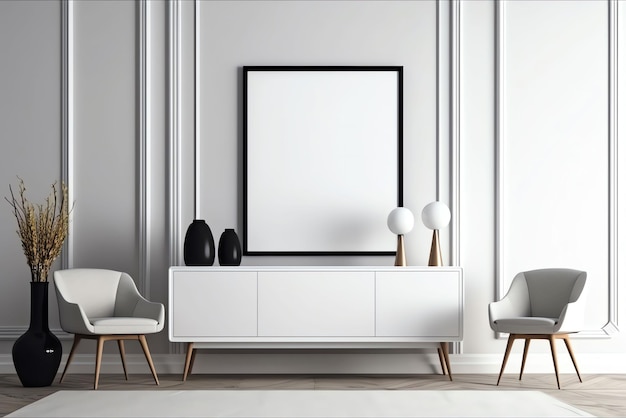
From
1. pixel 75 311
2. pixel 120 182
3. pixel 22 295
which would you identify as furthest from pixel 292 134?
pixel 22 295

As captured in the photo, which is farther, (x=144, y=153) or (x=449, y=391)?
(x=144, y=153)

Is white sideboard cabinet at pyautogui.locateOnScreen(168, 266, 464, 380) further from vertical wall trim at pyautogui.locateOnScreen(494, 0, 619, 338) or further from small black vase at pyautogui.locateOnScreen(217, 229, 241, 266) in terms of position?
vertical wall trim at pyautogui.locateOnScreen(494, 0, 619, 338)

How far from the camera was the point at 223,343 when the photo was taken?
4469mm

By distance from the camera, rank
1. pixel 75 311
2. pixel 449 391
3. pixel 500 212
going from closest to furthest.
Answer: pixel 449 391
pixel 75 311
pixel 500 212

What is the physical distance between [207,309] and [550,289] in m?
2.10

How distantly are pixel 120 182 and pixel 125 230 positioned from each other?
32cm

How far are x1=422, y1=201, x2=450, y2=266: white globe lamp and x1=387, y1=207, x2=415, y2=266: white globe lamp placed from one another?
11 cm

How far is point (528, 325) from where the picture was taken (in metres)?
4.24

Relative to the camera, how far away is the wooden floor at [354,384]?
404 cm

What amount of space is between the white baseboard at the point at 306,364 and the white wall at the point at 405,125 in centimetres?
17

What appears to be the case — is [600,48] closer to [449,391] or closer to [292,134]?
[292,134]

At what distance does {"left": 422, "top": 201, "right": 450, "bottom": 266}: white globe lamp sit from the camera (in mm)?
4621

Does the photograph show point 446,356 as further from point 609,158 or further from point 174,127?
point 174,127

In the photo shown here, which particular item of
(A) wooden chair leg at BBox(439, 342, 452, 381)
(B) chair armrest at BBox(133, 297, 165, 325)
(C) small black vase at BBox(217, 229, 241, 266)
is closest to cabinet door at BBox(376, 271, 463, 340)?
(A) wooden chair leg at BBox(439, 342, 452, 381)
